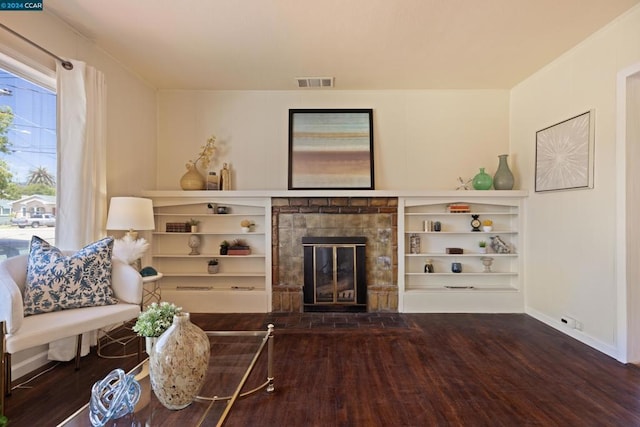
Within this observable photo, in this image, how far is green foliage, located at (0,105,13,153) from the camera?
2.23m

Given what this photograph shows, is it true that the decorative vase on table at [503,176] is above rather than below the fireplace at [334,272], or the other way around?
above

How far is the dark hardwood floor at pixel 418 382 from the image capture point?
184cm

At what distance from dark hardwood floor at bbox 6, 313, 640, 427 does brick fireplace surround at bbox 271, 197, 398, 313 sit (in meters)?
0.64

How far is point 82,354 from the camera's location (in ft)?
8.36

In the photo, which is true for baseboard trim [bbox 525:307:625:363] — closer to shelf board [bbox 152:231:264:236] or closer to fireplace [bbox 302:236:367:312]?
fireplace [bbox 302:236:367:312]

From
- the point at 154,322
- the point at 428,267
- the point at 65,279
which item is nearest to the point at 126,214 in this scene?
the point at 65,279

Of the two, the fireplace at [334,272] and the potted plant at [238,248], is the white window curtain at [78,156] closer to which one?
the potted plant at [238,248]

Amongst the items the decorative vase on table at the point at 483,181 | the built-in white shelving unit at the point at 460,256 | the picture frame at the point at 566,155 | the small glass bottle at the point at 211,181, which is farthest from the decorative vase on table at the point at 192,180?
the picture frame at the point at 566,155

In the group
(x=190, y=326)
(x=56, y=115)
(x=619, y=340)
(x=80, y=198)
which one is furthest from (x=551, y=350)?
(x=56, y=115)

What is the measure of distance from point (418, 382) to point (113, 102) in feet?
12.8

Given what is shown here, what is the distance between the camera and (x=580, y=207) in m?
2.96

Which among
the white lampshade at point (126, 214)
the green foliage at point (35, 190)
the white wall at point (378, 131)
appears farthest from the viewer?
the white wall at point (378, 131)

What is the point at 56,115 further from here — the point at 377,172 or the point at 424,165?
the point at 424,165

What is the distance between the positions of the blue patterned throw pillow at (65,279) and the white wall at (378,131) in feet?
6.33
